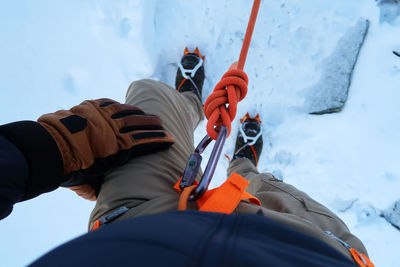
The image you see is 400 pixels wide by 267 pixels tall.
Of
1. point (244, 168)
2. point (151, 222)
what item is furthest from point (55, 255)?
point (244, 168)

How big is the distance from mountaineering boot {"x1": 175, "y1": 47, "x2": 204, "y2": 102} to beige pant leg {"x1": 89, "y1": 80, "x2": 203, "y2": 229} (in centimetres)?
33

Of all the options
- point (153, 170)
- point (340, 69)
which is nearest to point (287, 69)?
point (340, 69)

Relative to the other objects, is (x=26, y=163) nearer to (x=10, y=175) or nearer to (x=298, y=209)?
(x=10, y=175)

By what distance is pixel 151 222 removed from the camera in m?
0.29

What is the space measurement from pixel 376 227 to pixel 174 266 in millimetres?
1349

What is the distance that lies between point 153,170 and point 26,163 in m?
0.31

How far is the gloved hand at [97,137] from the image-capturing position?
1.92 ft

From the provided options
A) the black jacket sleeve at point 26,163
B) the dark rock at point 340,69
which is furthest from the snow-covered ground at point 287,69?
the black jacket sleeve at point 26,163

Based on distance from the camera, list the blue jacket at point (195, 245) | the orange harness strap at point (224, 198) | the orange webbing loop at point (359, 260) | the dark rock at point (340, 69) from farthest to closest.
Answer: the dark rock at point (340, 69) → the orange webbing loop at point (359, 260) → the orange harness strap at point (224, 198) → the blue jacket at point (195, 245)

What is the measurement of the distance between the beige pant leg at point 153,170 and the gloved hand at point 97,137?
4 centimetres

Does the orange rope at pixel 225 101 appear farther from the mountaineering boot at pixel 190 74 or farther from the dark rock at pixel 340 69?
the dark rock at pixel 340 69

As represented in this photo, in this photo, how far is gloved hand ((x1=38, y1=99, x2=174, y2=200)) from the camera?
586 mm

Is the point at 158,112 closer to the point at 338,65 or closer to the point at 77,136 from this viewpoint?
the point at 77,136

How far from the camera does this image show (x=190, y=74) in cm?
137
